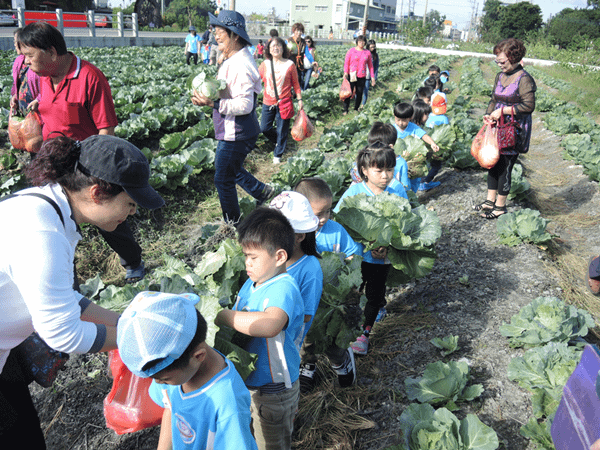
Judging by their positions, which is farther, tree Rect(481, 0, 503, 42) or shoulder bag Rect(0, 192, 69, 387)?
tree Rect(481, 0, 503, 42)

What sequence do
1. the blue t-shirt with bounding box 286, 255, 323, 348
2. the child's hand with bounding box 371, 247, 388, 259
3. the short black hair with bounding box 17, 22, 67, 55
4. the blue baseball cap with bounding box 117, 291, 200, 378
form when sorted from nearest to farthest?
the blue baseball cap with bounding box 117, 291, 200, 378
the blue t-shirt with bounding box 286, 255, 323, 348
the short black hair with bounding box 17, 22, 67, 55
the child's hand with bounding box 371, 247, 388, 259

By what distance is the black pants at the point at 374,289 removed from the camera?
127 inches

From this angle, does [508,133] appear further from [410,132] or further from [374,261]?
[374,261]

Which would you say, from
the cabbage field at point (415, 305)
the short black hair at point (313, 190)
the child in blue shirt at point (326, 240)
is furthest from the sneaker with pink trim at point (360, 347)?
the short black hair at point (313, 190)

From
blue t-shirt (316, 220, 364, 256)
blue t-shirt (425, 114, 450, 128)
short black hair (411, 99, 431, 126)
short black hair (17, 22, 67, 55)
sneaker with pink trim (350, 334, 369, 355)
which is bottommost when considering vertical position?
sneaker with pink trim (350, 334, 369, 355)

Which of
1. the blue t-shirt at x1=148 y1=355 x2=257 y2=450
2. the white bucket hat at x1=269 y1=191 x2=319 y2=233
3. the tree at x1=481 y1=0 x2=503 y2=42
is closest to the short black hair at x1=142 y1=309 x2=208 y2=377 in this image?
the blue t-shirt at x1=148 y1=355 x2=257 y2=450

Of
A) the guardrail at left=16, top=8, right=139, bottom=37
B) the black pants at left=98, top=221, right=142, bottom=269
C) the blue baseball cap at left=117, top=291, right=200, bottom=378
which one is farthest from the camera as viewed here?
the guardrail at left=16, top=8, right=139, bottom=37

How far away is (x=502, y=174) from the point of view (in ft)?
16.5

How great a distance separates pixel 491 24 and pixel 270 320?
292 feet

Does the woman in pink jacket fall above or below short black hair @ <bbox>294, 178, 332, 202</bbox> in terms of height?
above

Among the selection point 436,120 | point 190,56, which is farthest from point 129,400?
point 190,56

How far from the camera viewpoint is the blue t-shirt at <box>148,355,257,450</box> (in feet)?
4.60

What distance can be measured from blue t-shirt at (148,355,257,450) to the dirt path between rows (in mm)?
1179

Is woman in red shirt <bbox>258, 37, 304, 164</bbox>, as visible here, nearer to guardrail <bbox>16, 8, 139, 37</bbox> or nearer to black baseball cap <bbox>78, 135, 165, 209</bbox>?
black baseball cap <bbox>78, 135, 165, 209</bbox>
